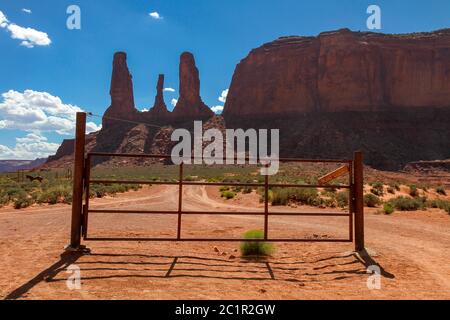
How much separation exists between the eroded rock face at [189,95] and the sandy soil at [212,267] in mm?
103250

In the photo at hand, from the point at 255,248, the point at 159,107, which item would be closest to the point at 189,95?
the point at 159,107

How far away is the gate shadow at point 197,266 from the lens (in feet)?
20.7

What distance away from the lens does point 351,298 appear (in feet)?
18.0

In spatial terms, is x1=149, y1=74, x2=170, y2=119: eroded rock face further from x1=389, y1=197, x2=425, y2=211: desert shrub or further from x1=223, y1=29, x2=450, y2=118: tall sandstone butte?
x1=389, y1=197, x2=425, y2=211: desert shrub

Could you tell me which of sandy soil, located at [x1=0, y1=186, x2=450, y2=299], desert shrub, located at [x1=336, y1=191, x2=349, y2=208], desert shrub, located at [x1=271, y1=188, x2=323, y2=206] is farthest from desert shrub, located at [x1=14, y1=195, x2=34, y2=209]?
desert shrub, located at [x1=336, y1=191, x2=349, y2=208]

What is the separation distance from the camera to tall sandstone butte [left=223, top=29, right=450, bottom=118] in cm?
9950

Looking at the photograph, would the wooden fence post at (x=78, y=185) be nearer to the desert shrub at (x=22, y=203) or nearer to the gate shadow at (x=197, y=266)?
the gate shadow at (x=197, y=266)

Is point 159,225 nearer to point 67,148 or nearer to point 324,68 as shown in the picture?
point 324,68

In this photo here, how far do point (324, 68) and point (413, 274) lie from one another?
104748mm

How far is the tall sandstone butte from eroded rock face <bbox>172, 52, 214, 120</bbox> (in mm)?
8118

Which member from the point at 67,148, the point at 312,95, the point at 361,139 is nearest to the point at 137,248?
the point at 361,139

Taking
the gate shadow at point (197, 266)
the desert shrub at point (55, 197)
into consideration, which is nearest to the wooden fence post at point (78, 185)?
the gate shadow at point (197, 266)

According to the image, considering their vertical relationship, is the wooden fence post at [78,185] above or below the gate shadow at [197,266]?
above

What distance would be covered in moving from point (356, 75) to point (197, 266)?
104094mm
